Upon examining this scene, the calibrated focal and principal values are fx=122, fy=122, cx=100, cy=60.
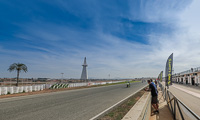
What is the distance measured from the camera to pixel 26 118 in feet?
17.5

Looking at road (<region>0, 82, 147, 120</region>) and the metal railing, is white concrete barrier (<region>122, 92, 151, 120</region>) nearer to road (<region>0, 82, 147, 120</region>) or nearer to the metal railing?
the metal railing

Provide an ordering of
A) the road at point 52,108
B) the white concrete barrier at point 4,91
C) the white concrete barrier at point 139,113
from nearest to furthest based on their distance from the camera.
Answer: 1. the white concrete barrier at point 139,113
2. the road at point 52,108
3. the white concrete barrier at point 4,91

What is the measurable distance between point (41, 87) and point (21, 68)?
636 cm

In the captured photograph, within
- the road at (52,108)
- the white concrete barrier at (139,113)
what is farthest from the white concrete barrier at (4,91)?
the white concrete barrier at (139,113)

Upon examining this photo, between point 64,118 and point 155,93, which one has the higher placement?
point 155,93

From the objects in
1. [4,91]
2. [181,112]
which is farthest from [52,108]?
[4,91]

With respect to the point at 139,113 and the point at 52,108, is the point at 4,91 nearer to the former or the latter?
the point at 52,108

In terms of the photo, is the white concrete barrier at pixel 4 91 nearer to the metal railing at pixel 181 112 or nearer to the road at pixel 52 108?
the road at pixel 52 108

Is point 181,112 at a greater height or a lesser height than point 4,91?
greater

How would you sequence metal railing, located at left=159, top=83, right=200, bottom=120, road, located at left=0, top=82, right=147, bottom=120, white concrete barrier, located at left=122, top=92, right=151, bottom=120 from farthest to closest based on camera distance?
road, located at left=0, top=82, right=147, bottom=120 → white concrete barrier, located at left=122, top=92, right=151, bottom=120 → metal railing, located at left=159, top=83, right=200, bottom=120

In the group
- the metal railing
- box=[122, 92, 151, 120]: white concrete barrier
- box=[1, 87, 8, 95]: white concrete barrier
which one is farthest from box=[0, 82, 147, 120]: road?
box=[1, 87, 8, 95]: white concrete barrier

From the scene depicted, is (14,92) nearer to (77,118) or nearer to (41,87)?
(41,87)

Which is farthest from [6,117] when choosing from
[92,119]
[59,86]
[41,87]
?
[59,86]

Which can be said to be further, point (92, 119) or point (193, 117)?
point (92, 119)
